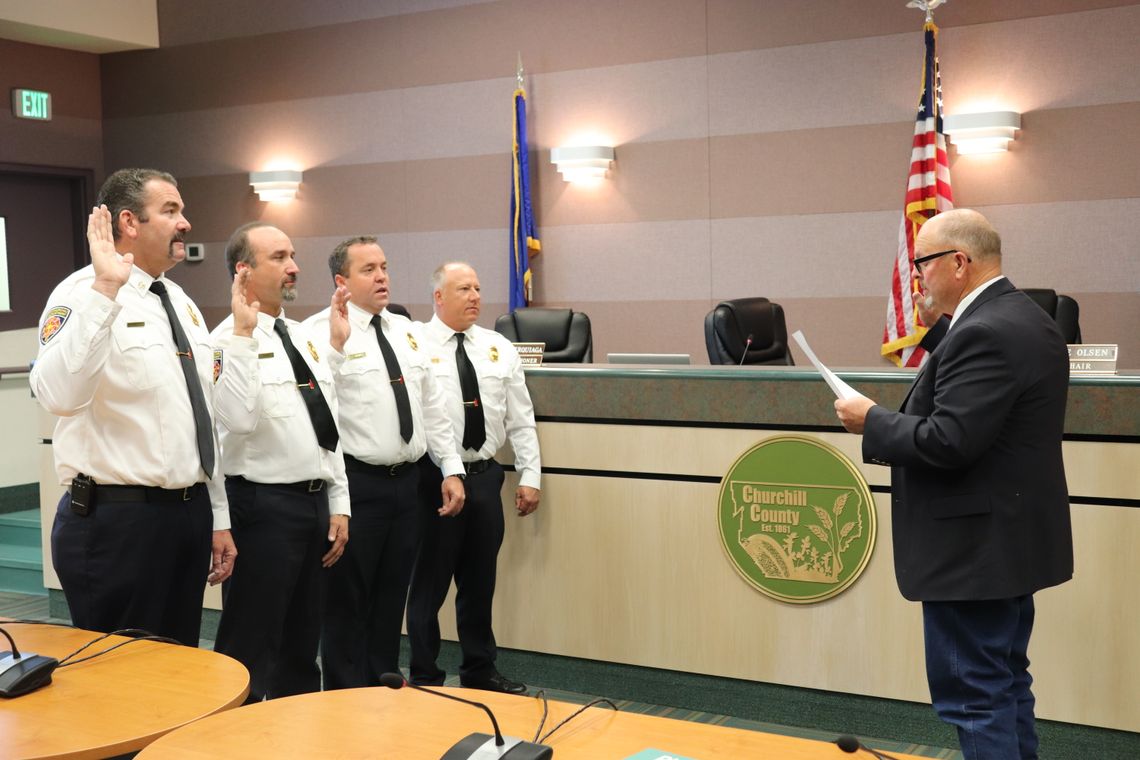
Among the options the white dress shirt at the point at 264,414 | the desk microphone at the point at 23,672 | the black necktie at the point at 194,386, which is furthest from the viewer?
the white dress shirt at the point at 264,414

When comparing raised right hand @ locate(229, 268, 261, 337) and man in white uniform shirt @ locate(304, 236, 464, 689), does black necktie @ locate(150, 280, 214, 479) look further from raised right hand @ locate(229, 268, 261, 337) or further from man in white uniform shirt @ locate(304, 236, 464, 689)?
man in white uniform shirt @ locate(304, 236, 464, 689)

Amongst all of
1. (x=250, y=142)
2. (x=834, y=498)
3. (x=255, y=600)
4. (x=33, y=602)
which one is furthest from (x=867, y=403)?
(x=250, y=142)

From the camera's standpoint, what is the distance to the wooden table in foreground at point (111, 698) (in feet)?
5.74

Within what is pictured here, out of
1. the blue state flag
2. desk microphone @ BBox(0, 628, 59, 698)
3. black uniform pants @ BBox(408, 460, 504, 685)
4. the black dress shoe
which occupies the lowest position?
the black dress shoe

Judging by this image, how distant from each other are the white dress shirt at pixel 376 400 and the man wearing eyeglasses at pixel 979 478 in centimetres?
168

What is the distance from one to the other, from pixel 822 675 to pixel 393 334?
185 cm

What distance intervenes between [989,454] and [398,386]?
1962 millimetres

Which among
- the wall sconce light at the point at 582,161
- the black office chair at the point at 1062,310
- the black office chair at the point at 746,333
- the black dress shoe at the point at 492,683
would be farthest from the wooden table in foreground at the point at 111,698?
the wall sconce light at the point at 582,161

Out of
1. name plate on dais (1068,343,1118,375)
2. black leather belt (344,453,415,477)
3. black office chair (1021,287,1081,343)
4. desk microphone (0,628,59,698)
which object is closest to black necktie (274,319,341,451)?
black leather belt (344,453,415,477)

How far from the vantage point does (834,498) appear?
3736 millimetres

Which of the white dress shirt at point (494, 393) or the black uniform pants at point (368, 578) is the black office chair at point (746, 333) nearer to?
the white dress shirt at point (494, 393)

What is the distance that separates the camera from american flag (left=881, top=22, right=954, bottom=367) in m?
6.29

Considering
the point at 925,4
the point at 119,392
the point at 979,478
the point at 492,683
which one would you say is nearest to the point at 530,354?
the point at 492,683

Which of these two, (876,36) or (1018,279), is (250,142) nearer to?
(876,36)
